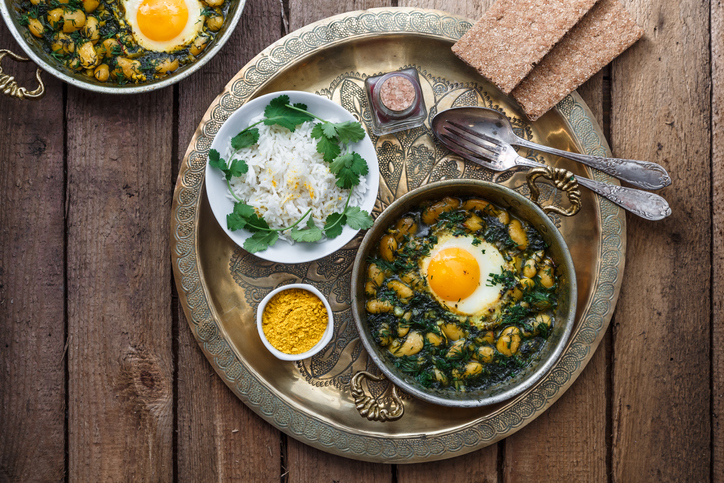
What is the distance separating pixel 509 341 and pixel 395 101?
104 centimetres

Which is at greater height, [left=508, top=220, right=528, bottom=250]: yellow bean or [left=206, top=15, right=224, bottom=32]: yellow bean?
[left=206, top=15, right=224, bottom=32]: yellow bean

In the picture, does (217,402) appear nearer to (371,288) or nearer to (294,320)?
(294,320)

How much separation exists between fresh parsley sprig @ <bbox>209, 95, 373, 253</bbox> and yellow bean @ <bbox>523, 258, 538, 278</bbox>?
2.17 ft

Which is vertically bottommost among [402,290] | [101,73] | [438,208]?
[402,290]

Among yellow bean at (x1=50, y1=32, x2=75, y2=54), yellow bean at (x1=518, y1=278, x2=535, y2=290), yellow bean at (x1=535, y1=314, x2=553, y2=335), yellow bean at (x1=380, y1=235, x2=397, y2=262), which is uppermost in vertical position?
yellow bean at (x1=50, y1=32, x2=75, y2=54)

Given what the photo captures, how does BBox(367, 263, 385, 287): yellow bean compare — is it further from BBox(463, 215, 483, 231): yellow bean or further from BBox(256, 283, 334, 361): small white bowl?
BBox(463, 215, 483, 231): yellow bean

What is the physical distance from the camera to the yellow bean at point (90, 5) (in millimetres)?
1753

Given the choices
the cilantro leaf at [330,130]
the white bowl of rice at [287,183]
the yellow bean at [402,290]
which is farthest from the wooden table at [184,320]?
the yellow bean at [402,290]

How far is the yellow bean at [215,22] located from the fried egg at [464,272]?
1274mm

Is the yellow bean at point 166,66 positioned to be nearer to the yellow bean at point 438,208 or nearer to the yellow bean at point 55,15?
the yellow bean at point 55,15

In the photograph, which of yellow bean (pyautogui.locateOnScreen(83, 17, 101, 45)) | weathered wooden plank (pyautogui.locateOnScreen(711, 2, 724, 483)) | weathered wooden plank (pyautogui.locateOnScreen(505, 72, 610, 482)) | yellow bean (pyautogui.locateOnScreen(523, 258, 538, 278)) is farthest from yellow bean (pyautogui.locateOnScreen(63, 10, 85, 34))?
weathered wooden plank (pyautogui.locateOnScreen(711, 2, 724, 483))

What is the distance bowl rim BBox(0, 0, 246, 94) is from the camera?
166 cm

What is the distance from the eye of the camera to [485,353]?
5.64 ft

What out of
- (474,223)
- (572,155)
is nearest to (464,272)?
(474,223)
